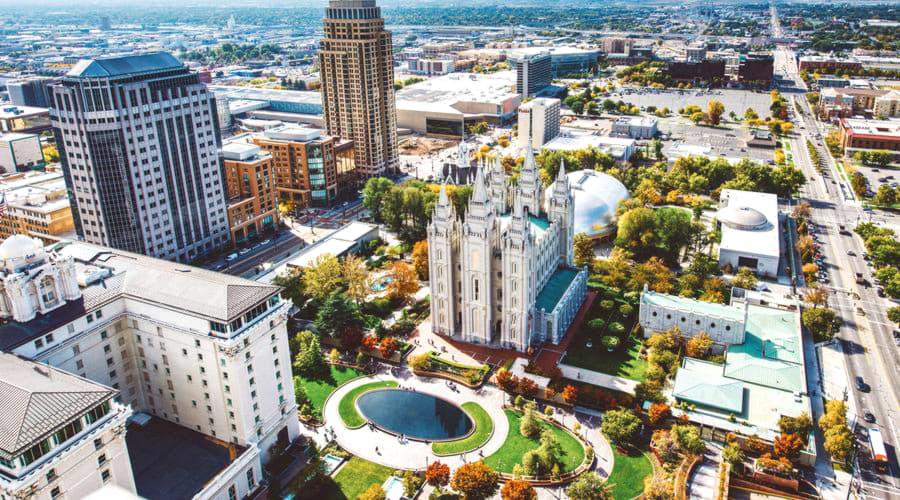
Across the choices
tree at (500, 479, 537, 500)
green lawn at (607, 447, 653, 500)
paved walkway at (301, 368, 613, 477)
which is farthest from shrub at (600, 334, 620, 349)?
tree at (500, 479, 537, 500)

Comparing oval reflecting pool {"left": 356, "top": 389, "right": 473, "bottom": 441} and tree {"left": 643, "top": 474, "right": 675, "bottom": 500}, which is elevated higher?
tree {"left": 643, "top": 474, "right": 675, "bottom": 500}

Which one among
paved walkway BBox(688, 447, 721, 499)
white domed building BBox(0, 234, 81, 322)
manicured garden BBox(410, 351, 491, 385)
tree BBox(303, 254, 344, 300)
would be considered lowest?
paved walkway BBox(688, 447, 721, 499)

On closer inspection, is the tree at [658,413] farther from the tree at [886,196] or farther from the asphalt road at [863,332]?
the tree at [886,196]

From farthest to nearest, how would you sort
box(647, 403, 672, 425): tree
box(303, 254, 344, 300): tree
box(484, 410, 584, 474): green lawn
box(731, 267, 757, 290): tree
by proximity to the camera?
box(731, 267, 757, 290): tree < box(303, 254, 344, 300): tree < box(647, 403, 672, 425): tree < box(484, 410, 584, 474): green lawn

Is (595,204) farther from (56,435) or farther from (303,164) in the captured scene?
(56,435)

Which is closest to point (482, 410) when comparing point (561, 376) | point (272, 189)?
point (561, 376)

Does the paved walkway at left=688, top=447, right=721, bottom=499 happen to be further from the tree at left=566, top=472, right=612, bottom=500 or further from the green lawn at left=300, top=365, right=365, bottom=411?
the green lawn at left=300, top=365, right=365, bottom=411
